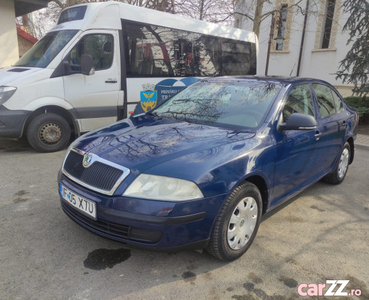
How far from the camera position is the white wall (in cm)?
1108

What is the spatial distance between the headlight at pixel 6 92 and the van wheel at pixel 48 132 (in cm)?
59

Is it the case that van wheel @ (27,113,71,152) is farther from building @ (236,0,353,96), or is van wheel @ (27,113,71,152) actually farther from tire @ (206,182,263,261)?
building @ (236,0,353,96)

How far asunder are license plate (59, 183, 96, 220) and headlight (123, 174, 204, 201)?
0.34m

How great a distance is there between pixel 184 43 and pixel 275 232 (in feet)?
18.3

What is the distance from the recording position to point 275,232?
322 cm

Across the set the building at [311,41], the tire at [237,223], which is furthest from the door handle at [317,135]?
the building at [311,41]

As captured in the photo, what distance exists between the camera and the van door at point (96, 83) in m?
5.80

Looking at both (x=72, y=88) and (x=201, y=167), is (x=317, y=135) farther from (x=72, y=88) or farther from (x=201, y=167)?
(x=72, y=88)

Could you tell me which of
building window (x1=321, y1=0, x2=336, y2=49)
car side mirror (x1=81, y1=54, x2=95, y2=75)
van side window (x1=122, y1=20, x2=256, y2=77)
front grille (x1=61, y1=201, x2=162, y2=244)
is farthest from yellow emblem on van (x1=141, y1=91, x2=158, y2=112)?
building window (x1=321, y1=0, x2=336, y2=49)

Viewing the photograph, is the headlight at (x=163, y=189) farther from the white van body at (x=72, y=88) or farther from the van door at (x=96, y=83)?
the van door at (x=96, y=83)

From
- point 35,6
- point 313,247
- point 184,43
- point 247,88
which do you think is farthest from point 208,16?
point 313,247

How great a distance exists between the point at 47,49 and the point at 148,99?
221 centimetres

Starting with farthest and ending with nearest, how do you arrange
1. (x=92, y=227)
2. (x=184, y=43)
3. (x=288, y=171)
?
(x=184, y=43) → (x=288, y=171) → (x=92, y=227)

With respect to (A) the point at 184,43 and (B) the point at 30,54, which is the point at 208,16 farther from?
(B) the point at 30,54
